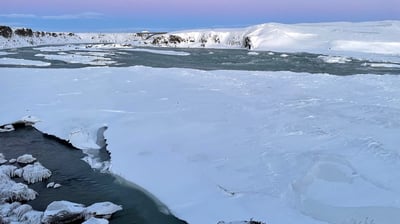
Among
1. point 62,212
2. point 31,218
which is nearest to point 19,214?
point 31,218

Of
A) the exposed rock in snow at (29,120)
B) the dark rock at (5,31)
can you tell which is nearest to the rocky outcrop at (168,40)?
the dark rock at (5,31)

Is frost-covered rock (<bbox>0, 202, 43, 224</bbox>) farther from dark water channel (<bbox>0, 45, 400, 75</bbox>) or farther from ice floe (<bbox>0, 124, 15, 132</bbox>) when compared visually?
dark water channel (<bbox>0, 45, 400, 75</bbox>)

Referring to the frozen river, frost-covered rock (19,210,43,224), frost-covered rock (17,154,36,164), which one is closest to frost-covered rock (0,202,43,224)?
frost-covered rock (19,210,43,224)

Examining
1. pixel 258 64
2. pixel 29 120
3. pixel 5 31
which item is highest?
pixel 5 31

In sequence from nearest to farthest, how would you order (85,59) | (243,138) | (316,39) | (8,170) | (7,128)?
(8,170) → (243,138) → (7,128) → (85,59) → (316,39)

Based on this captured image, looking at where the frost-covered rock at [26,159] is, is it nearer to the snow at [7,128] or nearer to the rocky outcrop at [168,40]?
the snow at [7,128]

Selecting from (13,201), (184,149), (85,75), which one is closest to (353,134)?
(184,149)

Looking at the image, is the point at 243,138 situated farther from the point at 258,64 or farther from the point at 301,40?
the point at 301,40

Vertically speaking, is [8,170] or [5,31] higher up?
[5,31]
